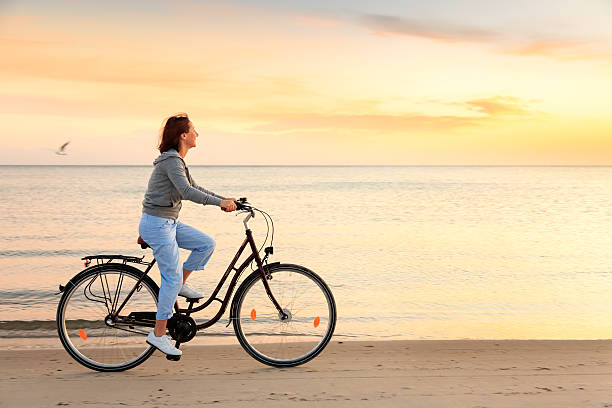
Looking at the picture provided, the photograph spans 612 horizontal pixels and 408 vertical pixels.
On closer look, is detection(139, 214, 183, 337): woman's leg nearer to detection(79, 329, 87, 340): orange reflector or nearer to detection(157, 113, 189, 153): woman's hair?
detection(157, 113, 189, 153): woman's hair

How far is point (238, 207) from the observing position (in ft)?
12.4

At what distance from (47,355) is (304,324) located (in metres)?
2.25

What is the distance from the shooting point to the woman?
3761mm

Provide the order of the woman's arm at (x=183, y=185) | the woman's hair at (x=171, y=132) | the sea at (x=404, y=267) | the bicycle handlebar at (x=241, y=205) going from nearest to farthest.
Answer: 1. the woman's arm at (x=183, y=185)
2. the bicycle handlebar at (x=241, y=205)
3. the woman's hair at (x=171, y=132)
4. the sea at (x=404, y=267)

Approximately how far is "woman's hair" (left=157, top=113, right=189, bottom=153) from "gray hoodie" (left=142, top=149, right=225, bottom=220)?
0.08m

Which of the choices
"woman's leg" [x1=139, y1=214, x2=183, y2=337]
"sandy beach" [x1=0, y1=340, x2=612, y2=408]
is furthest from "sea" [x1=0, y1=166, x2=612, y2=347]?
"woman's leg" [x1=139, y1=214, x2=183, y2=337]

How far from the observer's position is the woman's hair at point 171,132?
3.90 m

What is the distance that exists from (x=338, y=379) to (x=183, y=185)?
1.76 metres

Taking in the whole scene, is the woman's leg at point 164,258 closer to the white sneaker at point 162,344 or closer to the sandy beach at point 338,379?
the white sneaker at point 162,344

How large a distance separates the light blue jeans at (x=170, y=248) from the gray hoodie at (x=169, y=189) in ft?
0.24

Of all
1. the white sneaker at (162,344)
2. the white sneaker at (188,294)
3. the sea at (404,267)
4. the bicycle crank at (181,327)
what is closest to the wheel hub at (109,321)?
the white sneaker at (162,344)

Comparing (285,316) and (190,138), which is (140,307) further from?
(190,138)

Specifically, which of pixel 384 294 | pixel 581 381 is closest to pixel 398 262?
pixel 384 294

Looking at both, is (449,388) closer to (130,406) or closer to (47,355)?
(130,406)
